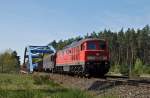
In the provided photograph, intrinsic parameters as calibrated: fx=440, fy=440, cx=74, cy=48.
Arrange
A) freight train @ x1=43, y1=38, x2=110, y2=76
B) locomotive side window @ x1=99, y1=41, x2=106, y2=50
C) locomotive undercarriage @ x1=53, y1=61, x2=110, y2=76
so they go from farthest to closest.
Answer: locomotive side window @ x1=99, y1=41, x2=106, y2=50 → freight train @ x1=43, y1=38, x2=110, y2=76 → locomotive undercarriage @ x1=53, y1=61, x2=110, y2=76

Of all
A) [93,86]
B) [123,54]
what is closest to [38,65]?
[123,54]

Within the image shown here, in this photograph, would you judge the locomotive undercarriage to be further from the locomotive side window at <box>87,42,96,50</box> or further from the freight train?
the locomotive side window at <box>87,42,96,50</box>

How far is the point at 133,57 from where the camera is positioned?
125 m

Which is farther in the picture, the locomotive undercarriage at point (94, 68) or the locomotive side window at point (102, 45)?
the locomotive side window at point (102, 45)

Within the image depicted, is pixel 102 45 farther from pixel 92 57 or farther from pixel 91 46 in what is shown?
pixel 92 57

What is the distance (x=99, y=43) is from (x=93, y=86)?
10.9 meters

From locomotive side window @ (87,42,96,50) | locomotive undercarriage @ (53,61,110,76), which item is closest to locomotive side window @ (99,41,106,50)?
locomotive side window @ (87,42,96,50)

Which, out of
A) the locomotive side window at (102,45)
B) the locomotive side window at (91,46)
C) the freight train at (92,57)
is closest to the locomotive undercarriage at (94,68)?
the freight train at (92,57)

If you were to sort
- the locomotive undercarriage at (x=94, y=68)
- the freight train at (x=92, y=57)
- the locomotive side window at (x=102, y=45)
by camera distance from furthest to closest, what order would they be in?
1. the locomotive side window at (x=102, y=45)
2. the freight train at (x=92, y=57)
3. the locomotive undercarriage at (x=94, y=68)

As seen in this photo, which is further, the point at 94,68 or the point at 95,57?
the point at 95,57

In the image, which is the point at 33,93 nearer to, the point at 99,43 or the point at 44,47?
the point at 99,43

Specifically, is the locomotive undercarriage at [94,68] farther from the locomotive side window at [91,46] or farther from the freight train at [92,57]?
the locomotive side window at [91,46]

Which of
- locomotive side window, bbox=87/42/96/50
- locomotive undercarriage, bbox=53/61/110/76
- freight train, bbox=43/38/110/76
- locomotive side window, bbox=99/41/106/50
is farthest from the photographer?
locomotive side window, bbox=99/41/106/50

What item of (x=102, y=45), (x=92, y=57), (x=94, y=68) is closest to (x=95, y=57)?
(x=92, y=57)
